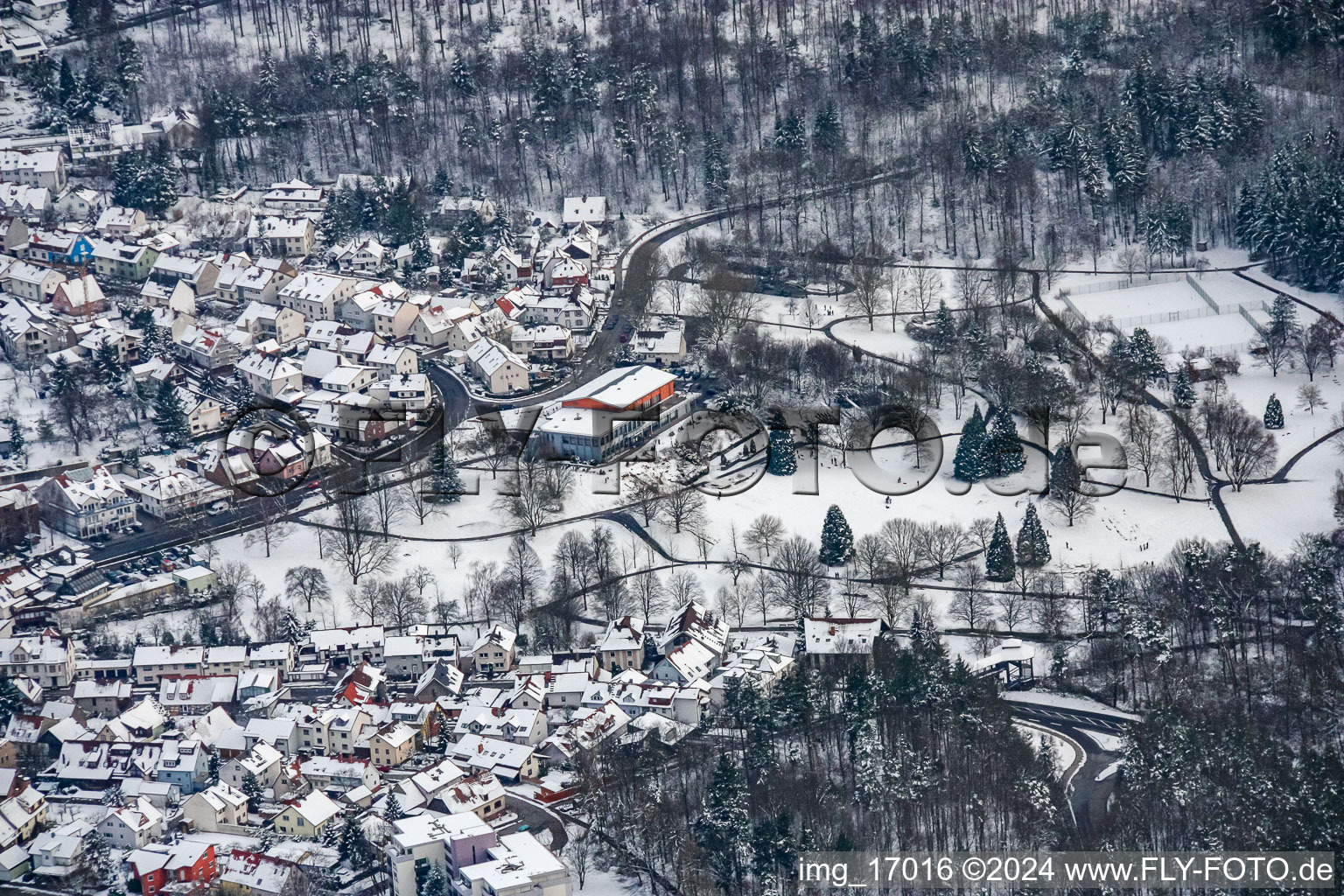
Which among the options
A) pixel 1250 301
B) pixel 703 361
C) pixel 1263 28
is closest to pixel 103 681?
pixel 703 361

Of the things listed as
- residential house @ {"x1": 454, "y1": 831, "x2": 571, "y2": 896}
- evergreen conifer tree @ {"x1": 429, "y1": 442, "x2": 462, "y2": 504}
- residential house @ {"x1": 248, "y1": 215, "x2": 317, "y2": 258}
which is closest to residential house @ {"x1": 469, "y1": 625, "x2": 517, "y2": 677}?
evergreen conifer tree @ {"x1": 429, "y1": 442, "x2": 462, "y2": 504}

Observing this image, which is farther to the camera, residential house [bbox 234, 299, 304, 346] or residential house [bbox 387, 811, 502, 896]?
residential house [bbox 234, 299, 304, 346]

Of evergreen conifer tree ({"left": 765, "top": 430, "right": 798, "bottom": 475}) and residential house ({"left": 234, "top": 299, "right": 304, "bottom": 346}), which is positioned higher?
residential house ({"left": 234, "top": 299, "right": 304, "bottom": 346})

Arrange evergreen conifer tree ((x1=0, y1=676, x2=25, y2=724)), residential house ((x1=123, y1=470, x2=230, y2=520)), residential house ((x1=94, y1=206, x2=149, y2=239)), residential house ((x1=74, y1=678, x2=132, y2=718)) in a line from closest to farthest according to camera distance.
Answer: evergreen conifer tree ((x1=0, y1=676, x2=25, y2=724)) < residential house ((x1=74, y1=678, x2=132, y2=718)) < residential house ((x1=123, y1=470, x2=230, y2=520)) < residential house ((x1=94, y1=206, x2=149, y2=239))

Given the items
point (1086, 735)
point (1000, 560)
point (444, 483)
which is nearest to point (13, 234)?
point (444, 483)

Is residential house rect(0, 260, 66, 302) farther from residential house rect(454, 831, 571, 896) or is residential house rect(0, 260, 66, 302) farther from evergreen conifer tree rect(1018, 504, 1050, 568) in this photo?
residential house rect(454, 831, 571, 896)

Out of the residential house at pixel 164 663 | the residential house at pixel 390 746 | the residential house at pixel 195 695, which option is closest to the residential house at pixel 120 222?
the residential house at pixel 164 663

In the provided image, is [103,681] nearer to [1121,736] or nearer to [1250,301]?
[1121,736]
